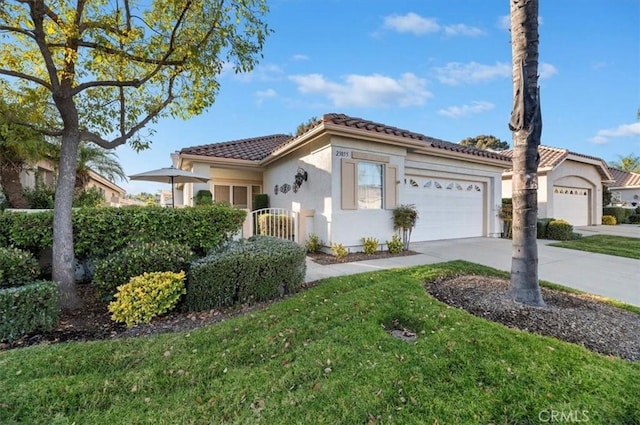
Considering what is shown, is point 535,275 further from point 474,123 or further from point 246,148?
point 474,123

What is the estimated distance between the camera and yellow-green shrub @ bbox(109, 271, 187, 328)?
392cm

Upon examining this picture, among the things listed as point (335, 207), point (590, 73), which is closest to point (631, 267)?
point (590, 73)

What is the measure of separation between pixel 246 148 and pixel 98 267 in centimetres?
990

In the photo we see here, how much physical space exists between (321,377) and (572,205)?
21774 millimetres

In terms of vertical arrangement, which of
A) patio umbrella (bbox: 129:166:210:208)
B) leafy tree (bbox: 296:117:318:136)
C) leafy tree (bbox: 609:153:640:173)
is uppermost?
leafy tree (bbox: 609:153:640:173)

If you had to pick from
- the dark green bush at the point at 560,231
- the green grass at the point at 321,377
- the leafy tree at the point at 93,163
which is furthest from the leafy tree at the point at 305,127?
the dark green bush at the point at 560,231

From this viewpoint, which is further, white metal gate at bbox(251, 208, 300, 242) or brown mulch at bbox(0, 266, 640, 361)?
white metal gate at bbox(251, 208, 300, 242)

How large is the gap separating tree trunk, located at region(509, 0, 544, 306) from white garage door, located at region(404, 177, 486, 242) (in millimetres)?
6456

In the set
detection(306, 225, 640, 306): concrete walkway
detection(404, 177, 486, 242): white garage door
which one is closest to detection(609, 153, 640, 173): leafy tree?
detection(404, 177, 486, 242): white garage door

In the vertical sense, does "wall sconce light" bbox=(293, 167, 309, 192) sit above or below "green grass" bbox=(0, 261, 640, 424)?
above

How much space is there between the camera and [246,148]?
1342cm

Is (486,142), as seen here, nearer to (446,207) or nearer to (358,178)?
(446,207)

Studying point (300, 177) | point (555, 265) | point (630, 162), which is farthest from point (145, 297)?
point (630, 162)

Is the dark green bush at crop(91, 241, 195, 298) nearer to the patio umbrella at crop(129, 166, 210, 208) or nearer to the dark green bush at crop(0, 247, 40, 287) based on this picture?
the dark green bush at crop(0, 247, 40, 287)
